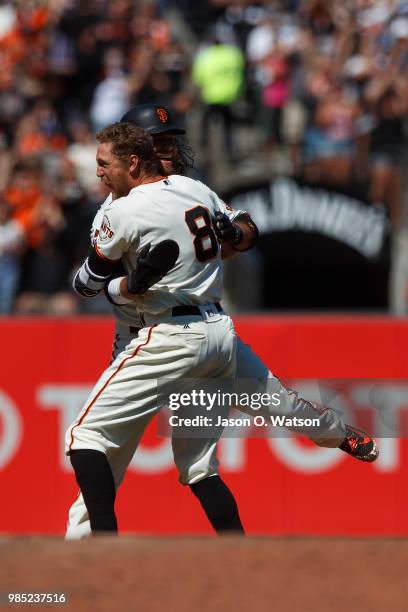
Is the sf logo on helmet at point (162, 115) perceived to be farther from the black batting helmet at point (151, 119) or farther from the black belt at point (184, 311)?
the black belt at point (184, 311)

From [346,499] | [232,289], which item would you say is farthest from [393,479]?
[232,289]

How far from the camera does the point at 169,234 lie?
510 centimetres

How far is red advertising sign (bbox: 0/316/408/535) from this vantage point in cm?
802

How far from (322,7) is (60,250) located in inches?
146

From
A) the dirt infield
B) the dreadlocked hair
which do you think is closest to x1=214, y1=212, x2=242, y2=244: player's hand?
the dreadlocked hair

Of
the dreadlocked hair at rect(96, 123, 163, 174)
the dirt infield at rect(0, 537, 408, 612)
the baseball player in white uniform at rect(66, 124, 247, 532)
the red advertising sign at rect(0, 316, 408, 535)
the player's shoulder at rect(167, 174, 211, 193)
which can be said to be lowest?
the red advertising sign at rect(0, 316, 408, 535)

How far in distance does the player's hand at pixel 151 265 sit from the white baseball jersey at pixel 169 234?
106mm

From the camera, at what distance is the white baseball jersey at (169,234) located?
16.6 feet

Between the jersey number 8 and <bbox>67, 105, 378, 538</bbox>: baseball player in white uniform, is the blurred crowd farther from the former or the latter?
the jersey number 8

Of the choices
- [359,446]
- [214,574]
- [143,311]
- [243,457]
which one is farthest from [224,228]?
[243,457]

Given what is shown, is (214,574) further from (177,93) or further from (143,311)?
(177,93)

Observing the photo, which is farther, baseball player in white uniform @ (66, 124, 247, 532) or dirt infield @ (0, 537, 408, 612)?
baseball player in white uniform @ (66, 124, 247, 532)

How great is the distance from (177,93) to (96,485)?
7.51m

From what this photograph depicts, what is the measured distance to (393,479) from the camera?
802cm
